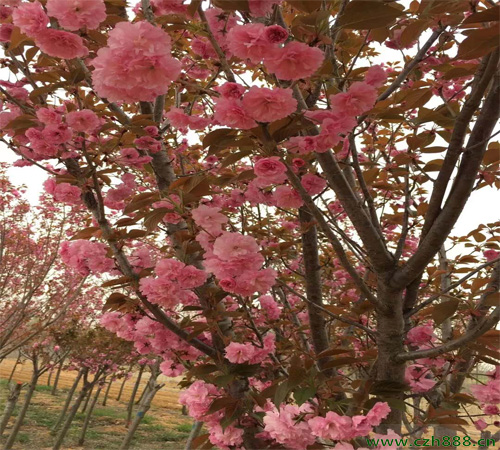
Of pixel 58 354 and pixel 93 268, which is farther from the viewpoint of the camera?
pixel 58 354

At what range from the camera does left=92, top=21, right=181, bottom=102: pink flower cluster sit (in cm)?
103

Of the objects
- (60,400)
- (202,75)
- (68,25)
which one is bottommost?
(60,400)

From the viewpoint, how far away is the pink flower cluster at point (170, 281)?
158 cm

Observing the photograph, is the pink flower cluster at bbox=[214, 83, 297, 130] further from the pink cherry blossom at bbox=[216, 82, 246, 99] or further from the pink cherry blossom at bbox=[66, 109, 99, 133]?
the pink cherry blossom at bbox=[66, 109, 99, 133]

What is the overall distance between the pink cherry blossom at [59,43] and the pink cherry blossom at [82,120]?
358 millimetres

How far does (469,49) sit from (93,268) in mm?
1647

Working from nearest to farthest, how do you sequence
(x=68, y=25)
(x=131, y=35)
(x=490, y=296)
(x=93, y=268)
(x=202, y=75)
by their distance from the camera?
(x=131, y=35) → (x=68, y=25) → (x=490, y=296) → (x=93, y=268) → (x=202, y=75)

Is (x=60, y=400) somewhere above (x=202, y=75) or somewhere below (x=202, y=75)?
below

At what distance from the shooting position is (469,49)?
1.05 metres

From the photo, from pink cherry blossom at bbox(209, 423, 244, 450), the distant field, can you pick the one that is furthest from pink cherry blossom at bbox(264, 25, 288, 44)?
the distant field

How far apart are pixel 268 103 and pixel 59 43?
716 mm

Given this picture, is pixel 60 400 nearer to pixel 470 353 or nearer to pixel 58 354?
pixel 58 354

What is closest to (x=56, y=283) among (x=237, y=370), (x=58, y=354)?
(x=58, y=354)

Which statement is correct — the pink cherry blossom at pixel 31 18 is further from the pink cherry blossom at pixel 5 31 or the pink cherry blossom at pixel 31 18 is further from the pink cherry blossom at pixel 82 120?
the pink cherry blossom at pixel 5 31
